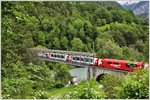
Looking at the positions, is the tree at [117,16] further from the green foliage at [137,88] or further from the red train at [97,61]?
the green foliage at [137,88]

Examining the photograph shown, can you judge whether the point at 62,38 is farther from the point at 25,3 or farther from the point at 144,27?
the point at 25,3

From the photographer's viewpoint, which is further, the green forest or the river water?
the river water

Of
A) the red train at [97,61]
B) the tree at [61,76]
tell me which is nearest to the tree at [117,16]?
the red train at [97,61]

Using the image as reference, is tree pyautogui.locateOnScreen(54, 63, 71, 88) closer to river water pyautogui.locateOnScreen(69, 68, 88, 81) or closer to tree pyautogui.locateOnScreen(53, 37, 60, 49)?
river water pyautogui.locateOnScreen(69, 68, 88, 81)

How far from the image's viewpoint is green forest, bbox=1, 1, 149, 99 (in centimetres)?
369

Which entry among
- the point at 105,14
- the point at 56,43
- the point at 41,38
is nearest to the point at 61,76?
the point at 41,38

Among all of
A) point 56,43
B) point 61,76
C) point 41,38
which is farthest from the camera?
point 56,43

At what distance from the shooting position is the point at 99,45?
1038 inches

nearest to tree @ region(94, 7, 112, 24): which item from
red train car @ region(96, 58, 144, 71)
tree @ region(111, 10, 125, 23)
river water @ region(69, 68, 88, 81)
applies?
tree @ region(111, 10, 125, 23)

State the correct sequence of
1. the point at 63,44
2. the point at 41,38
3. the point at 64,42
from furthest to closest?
the point at 63,44 < the point at 64,42 < the point at 41,38

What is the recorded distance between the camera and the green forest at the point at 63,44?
3.69m

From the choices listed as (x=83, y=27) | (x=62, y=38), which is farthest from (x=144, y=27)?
(x=62, y=38)

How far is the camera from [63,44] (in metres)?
30.9

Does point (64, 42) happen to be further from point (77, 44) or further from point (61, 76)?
point (61, 76)
